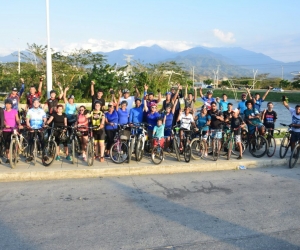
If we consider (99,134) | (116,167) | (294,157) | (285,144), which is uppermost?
(99,134)

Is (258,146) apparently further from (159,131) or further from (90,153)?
(90,153)

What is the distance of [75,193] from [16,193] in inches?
48.1

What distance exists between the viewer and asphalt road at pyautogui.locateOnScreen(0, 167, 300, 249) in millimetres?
4914

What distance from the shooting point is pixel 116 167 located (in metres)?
8.66

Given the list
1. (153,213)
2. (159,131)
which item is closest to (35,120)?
(159,131)

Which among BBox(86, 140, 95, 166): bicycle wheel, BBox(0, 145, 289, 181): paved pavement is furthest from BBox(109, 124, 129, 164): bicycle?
BBox(86, 140, 95, 166): bicycle wheel

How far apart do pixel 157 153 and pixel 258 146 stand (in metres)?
3.39

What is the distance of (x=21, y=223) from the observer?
5.50 meters

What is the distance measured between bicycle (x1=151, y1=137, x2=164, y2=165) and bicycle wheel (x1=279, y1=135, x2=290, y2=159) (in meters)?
3.77

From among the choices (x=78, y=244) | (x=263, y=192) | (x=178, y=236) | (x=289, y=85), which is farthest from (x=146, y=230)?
(x=289, y=85)

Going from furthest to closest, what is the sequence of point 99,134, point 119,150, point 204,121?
point 204,121 < point 119,150 < point 99,134

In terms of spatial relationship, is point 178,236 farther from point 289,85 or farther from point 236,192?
point 289,85

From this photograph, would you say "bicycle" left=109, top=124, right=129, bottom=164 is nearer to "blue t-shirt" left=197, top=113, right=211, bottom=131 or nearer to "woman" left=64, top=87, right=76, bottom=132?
"woman" left=64, top=87, right=76, bottom=132

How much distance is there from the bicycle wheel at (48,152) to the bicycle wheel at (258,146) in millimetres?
5878
